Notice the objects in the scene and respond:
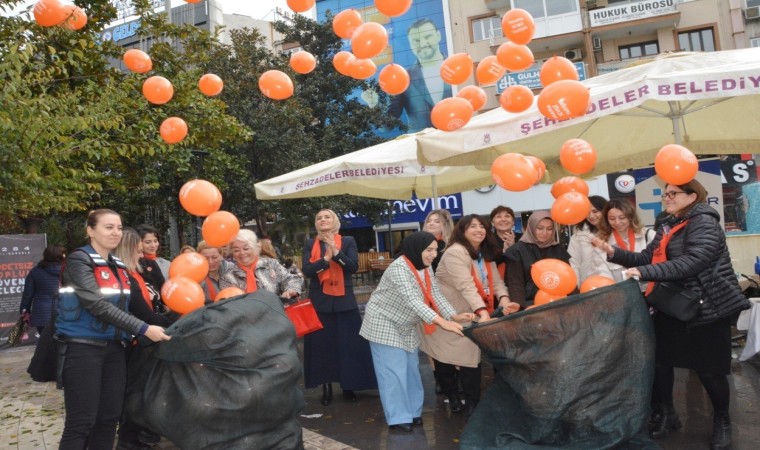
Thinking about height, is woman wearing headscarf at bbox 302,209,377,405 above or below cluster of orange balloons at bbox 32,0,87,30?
below

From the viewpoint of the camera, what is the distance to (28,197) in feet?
25.7

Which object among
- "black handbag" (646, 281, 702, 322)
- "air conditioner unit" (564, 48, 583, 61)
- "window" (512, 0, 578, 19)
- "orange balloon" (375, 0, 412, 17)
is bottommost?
"black handbag" (646, 281, 702, 322)

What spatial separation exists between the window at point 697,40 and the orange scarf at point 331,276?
23759 millimetres

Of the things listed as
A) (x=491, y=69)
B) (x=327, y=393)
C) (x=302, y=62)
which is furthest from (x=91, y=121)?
(x=491, y=69)

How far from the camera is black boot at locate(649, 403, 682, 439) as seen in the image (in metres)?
4.03

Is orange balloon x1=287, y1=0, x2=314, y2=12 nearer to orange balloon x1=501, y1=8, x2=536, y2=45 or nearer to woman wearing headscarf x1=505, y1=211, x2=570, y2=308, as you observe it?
orange balloon x1=501, y1=8, x2=536, y2=45

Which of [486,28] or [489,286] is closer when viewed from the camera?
[489,286]

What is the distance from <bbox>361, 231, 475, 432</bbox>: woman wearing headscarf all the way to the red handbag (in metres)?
0.59

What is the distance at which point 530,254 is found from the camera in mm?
4871

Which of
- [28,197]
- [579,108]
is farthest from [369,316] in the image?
[28,197]

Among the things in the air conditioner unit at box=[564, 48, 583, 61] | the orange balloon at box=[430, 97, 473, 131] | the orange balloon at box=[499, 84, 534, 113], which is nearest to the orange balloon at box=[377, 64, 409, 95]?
the orange balloon at box=[430, 97, 473, 131]

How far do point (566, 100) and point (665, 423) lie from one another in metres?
2.37

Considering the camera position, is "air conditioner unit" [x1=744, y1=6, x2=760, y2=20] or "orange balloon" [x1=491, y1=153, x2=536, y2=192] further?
"air conditioner unit" [x1=744, y1=6, x2=760, y2=20]

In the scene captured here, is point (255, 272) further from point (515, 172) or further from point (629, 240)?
point (629, 240)
